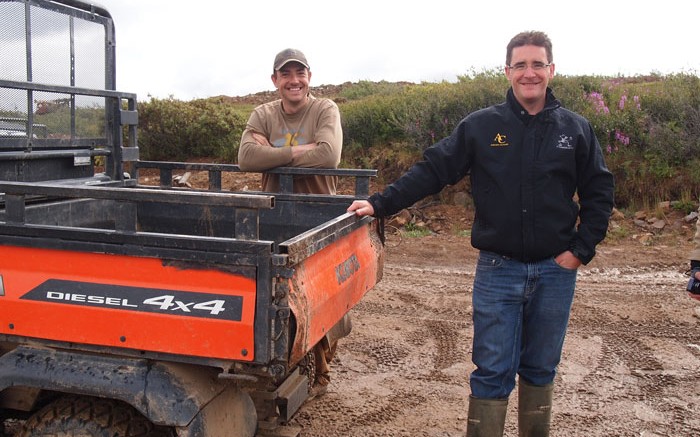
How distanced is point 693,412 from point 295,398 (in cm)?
277

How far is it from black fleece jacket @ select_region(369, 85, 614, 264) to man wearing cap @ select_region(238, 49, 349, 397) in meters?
1.37

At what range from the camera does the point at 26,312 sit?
3.19 metres

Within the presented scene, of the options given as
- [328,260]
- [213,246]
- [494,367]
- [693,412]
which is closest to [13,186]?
[213,246]

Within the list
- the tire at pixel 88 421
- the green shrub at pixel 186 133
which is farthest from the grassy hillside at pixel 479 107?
the tire at pixel 88 421

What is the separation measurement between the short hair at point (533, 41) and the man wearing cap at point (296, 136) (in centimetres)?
164

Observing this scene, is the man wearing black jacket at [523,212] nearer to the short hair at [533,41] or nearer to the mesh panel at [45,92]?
the short hair at [533,41]

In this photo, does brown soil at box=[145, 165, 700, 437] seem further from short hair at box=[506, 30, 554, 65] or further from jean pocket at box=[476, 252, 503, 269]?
short hair at box=[506, 30, 554, 65]

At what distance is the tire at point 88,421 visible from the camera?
3.13 meters

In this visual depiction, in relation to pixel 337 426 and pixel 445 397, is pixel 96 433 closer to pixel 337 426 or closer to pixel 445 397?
pixel 337 426

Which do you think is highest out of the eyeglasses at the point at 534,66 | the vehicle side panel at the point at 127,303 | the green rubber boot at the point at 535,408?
the eyeglasses at the point at 534,66

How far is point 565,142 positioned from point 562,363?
2651 millimetres

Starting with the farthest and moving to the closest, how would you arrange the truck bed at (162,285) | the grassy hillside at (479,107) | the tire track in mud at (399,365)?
the grassy hillside at (479,107), the tire track in mud at (399,365), the truck bed at (162,285)

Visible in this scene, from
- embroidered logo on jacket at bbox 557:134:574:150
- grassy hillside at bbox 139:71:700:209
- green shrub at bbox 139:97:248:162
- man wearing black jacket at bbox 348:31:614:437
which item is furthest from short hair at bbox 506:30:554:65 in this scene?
green shrub at bbox 139:97:248:162

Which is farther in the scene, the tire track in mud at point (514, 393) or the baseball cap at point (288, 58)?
the baseball cap at point (288, 58)
